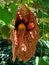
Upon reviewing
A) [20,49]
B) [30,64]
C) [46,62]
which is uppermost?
[20,49]

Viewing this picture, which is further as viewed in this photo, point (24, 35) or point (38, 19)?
point (38, 19)

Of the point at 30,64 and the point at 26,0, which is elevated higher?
the point at 26,0

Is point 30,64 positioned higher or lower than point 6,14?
lower

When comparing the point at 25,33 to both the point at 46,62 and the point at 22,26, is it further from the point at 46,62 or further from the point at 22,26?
the point at 46,62

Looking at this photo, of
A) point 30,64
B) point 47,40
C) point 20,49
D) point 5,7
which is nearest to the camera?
point 20,49

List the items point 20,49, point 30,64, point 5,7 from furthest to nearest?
point 30,64
point 5,7
point 20,49

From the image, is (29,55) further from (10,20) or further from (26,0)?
(26,0)

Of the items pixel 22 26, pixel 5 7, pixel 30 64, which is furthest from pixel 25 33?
pixel 30 64

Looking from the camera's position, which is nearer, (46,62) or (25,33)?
(25,33)

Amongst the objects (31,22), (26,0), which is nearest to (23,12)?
(31,22)
